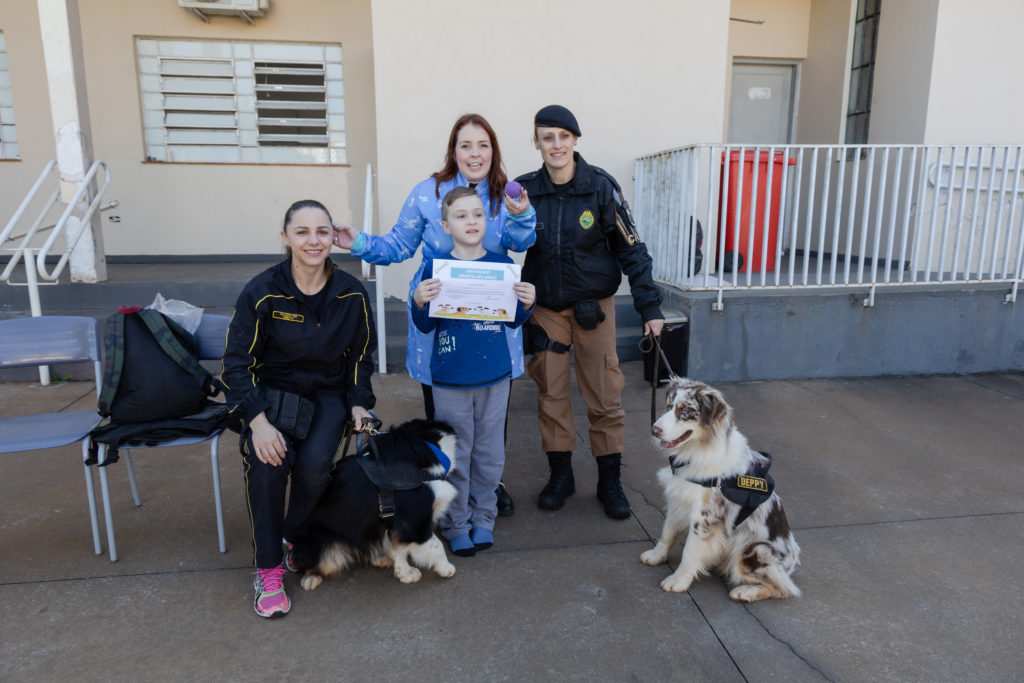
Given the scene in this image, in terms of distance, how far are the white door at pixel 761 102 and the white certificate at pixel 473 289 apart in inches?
275

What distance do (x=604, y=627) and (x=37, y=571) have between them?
250 cm

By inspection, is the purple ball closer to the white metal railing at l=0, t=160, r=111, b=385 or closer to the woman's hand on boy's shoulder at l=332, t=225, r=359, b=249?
the woman's hand on boy's shoulder at l=332, t=225, r=359, b=249

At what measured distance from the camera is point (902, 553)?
2.98 metres

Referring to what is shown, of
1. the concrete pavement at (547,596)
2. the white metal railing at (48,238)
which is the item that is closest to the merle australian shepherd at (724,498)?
the concrete pavement at (547,596)

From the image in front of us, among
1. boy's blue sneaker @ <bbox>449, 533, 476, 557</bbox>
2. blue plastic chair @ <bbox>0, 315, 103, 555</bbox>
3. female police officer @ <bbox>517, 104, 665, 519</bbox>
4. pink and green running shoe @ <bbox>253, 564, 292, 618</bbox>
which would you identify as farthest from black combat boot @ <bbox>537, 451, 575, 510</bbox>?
blue plastic chair @ <bbox>0, 315, 103, 555</bbox>

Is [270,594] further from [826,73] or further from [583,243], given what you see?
[826,73]

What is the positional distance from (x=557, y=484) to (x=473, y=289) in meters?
1.34

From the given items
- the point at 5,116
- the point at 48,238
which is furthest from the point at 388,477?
the point at 5,116

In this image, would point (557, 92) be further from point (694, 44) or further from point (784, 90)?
point (784, 90)

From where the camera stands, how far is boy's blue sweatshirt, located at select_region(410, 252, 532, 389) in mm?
2801

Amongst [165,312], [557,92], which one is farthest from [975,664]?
[557,92]

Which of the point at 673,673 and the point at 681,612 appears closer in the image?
the point at 673,673

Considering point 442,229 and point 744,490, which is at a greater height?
point 442,229

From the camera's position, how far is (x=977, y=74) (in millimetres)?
6648
